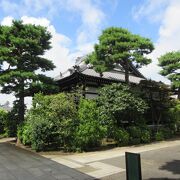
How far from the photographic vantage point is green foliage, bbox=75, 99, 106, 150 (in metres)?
16.0

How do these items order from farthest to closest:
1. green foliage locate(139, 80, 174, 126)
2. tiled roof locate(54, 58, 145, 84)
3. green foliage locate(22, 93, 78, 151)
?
tiled roof locate(54, 58, 145, 84)
green foliage locate(139, 80, 174, 126)
green foliage locate(22, 93, 78, 151)

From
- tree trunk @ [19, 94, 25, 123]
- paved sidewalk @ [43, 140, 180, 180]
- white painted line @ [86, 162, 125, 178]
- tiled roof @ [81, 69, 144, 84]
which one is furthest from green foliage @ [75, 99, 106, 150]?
tiled roof @ [81, 69, 144, 84]

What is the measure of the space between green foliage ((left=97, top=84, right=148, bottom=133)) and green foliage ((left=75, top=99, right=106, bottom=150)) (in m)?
0.96

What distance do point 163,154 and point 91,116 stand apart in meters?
4.81

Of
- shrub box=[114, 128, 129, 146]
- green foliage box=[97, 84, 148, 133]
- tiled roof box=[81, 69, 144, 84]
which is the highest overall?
tiled roof box=[81, 69, 144, 84]

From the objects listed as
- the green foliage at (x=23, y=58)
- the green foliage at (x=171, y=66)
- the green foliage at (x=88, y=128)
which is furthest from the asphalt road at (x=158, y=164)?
the green foliage at (x=171, y=66)

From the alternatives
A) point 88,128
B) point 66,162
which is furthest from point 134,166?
point 88,128

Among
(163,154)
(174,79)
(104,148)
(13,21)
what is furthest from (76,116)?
(174,79)

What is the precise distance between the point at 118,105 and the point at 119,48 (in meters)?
4.29

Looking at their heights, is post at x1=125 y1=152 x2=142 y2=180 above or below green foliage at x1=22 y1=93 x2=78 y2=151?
below

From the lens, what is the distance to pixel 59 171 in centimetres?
1101

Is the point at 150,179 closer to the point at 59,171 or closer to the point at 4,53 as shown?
the point at 59,171

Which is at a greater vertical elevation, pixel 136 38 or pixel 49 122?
pixel 136 38

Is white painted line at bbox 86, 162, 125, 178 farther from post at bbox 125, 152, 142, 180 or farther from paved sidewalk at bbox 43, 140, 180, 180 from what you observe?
post at bbox 125, 152, 142, 180
